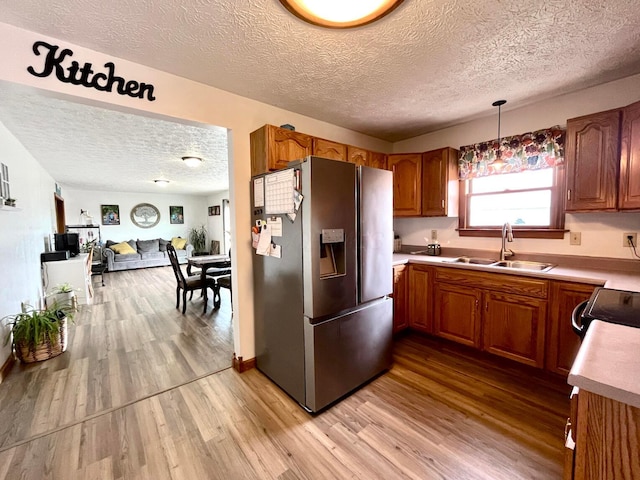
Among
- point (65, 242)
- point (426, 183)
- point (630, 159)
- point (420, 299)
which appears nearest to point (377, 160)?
point (426, 183)

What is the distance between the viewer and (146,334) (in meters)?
3.21

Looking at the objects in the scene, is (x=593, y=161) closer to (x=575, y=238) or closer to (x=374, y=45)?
(x=575, y=238)

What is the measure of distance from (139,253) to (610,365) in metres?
9.12

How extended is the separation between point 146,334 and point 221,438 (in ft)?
6.94

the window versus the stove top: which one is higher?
the window

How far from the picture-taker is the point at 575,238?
239cm

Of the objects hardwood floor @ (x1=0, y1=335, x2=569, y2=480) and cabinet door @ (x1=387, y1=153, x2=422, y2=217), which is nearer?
hardwood floor @ (x1=0, y1=335, x2=569, y2=480)

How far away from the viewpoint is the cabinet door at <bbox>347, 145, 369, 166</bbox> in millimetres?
2732

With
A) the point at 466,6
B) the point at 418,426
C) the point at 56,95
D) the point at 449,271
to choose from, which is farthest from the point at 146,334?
the point at 466,6

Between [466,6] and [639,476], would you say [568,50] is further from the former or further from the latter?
[639,476]

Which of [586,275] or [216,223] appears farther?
[216,223]

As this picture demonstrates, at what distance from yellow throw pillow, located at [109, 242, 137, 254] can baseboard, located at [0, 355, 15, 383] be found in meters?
5.58

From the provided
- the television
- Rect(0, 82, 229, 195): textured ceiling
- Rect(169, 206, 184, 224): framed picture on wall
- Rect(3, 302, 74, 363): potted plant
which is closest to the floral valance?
Rect(0, 82, 229, 195): textured ceiling

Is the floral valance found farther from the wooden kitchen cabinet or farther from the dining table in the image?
the dining table
